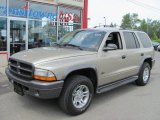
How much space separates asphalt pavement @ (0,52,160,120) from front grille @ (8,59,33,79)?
841 millimetres

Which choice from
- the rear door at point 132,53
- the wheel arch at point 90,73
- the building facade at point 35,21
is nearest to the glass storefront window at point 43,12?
the building facade at point 35,21

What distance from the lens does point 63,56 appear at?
4.54 metres

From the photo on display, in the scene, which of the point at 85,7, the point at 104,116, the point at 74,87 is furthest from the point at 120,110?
the point at 85,7

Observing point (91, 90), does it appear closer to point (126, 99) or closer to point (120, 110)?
point (120, 110)

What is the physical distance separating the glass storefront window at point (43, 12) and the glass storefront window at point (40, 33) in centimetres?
28

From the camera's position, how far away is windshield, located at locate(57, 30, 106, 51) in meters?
5.37

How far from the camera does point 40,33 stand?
12.8 metres

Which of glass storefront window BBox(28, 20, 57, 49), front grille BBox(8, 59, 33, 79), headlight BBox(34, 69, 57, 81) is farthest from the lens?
glass storefront window BBox(28, 20, 57, 49)

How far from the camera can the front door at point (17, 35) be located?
11.2 meters

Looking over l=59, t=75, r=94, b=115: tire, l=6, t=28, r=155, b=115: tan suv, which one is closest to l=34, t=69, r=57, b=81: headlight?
l=6, t=28, r=155, b=115: tan suv

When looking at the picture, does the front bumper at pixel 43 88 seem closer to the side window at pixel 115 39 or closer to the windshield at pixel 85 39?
the windshield at pixel 85 39

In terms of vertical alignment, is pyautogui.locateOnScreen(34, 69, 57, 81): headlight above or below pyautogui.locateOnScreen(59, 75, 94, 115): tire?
above

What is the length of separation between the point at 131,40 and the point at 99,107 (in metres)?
2.45

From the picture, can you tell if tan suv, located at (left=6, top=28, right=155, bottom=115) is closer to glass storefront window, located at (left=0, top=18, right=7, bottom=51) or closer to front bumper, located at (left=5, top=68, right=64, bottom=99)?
front bumper, located at (left=5, top=68, right=64, bottom=99)
